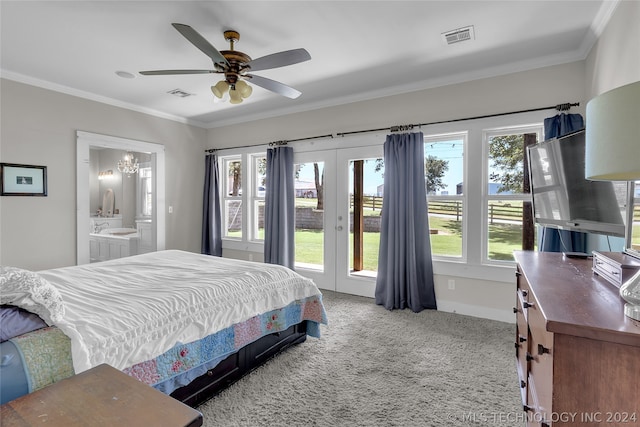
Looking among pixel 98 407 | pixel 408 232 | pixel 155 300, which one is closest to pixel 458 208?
pixel 408 232

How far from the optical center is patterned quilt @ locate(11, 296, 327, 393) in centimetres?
120

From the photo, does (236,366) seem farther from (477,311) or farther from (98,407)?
(477,311)

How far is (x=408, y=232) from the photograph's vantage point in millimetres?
3578

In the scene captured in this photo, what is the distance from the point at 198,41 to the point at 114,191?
21.0 feet

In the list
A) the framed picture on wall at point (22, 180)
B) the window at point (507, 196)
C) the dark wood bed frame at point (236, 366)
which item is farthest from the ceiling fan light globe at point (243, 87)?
the framed picture on wall at point (22, 180)

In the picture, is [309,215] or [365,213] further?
[309,215]

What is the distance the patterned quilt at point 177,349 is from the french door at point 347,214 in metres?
1.61

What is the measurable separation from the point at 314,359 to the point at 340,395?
48 centimetres

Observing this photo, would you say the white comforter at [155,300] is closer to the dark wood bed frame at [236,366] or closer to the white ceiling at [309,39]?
the dark wood bed frame at [236,366]

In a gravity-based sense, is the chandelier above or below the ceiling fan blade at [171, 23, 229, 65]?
below

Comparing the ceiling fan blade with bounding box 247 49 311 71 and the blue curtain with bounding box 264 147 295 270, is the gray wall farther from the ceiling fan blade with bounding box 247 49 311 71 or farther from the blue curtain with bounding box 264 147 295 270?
the ceiling fan blade with bounding box 247 49 311 71

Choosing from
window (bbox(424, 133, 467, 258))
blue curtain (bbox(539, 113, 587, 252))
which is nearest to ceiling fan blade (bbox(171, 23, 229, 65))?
window (bbox(424, 133, 467, 258))

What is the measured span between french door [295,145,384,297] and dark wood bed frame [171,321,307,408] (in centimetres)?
166

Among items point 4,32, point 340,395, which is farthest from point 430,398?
point 4,32
